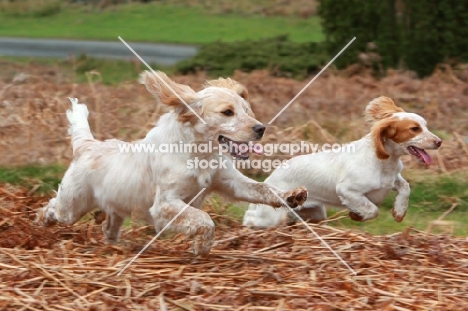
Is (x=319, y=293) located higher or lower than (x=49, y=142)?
lower

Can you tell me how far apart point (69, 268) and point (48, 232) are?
1.19 m

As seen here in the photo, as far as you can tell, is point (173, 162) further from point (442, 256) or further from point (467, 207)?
point (467, 207)

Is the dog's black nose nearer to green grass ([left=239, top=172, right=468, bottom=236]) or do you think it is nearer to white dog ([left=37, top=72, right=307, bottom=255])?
white dog ([left=37, top=72, right=307, bottom=255])

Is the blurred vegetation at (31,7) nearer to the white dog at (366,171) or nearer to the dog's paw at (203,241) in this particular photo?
the white dog at (366,171)

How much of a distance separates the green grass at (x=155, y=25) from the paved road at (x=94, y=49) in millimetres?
913

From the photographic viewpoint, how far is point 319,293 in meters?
6.24

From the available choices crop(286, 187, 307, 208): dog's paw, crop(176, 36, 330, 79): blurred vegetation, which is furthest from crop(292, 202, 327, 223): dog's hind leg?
crop(176, 36, 330, 79): blurred vegetation

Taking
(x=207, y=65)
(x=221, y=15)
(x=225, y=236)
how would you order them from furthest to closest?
(x=221, y=15) < (x=207, y=65) < (x=225, y=236)

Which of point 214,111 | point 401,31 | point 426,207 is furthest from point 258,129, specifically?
point 401,31

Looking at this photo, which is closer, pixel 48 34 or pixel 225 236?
pixel 225 236

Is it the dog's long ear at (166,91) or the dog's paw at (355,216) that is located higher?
the dog's long ear at (166,91)

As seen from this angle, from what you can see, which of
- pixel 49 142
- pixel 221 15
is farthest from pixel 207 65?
pixel 221 15

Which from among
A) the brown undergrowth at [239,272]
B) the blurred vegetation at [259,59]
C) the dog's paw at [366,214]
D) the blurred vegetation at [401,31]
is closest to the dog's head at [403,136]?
the dog's paw at [366,214]

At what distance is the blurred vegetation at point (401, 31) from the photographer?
48.8 ft
